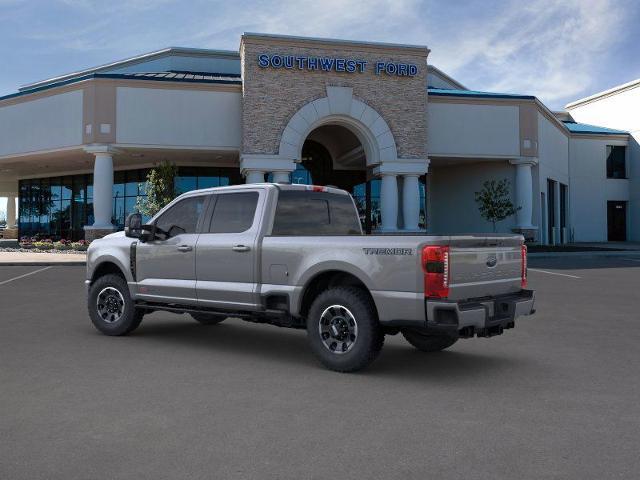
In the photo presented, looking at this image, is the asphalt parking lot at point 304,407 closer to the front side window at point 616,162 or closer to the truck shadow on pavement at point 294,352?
the truck shadow on pavement at point 294,352

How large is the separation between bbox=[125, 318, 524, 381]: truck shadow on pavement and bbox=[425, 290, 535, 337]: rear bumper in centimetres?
52

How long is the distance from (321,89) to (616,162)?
27.1 m

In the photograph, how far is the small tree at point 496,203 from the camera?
108ft

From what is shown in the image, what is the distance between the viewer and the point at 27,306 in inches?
464

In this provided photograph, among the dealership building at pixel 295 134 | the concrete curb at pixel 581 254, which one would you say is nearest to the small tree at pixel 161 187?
the dealership building at pixel 295 134

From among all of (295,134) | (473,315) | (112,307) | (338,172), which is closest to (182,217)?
(112,307)

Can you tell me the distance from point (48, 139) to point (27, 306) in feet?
75.7

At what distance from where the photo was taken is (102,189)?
102 ft

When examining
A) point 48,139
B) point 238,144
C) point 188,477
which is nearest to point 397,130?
point 238,144

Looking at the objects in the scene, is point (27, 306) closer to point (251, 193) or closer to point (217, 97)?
point (251, 193)

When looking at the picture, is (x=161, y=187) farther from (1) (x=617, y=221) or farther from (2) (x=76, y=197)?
(1) (x=617, y=221)

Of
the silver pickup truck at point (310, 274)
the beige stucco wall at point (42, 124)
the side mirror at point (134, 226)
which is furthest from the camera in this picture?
the beige stucco wall at point (42, 124)

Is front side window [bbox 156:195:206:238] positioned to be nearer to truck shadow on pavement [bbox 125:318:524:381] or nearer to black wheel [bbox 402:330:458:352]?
truck shadow on pavement [bbox 125:318:524:381]

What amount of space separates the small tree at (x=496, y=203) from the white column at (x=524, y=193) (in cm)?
50
